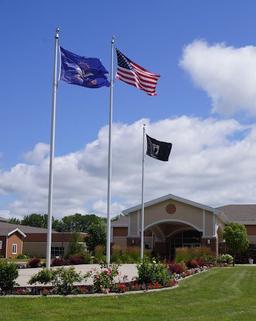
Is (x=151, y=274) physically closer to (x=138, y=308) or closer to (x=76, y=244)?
(x=138, y=308)

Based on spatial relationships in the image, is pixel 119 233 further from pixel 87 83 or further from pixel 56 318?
pixel 56 318

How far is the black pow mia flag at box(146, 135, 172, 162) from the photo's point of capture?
114 feet

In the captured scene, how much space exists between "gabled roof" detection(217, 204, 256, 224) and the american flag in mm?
35178

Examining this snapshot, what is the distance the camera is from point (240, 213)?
213 feet

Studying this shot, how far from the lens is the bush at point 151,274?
17.7 meters

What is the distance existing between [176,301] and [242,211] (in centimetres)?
5223

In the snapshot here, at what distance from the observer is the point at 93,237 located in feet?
230

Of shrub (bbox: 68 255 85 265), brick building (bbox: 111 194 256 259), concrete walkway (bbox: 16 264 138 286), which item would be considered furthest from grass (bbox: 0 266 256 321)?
brick building (bbox: 111 194 256 259)

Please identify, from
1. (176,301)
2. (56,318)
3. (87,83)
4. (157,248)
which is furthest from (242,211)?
(56,318)

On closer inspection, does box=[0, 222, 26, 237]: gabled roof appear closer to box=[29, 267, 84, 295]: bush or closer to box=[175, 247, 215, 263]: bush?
box=[175, 247, 215, 263]: bush

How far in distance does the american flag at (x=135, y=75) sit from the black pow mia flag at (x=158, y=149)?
→ 9.06m

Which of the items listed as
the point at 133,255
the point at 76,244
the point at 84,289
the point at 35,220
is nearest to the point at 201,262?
the point at 133,255

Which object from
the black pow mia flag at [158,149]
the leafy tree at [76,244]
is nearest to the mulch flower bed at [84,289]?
the black pow mia flag at [158,149]

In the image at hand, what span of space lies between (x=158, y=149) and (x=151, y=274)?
1769 centimetres
